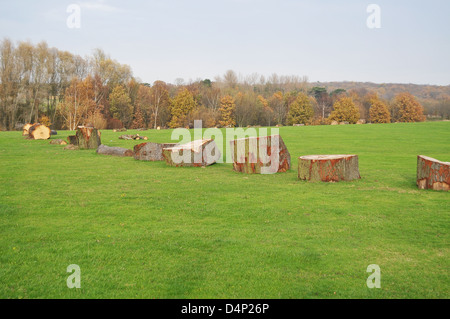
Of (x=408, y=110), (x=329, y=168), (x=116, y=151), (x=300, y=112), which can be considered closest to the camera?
(x=329, y=168)

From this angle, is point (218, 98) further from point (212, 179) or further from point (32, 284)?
point (32, 284)

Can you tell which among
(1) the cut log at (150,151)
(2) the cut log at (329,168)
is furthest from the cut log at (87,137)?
(2) the cut log at (329,168)

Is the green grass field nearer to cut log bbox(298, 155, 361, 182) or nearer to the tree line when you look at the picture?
cut log bbox(298, 155, 361, 182)

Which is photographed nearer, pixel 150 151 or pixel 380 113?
pixel 150 151

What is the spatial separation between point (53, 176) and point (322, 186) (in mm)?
8155

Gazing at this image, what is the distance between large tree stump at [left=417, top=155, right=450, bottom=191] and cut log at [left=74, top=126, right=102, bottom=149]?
16.4 m

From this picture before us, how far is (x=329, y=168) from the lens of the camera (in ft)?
35.2

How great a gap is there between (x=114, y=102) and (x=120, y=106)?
4.57ft

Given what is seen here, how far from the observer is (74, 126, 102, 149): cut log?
2039 cm
